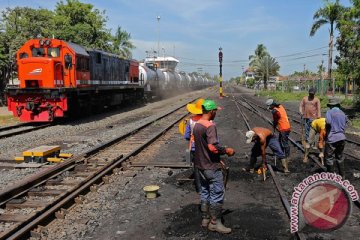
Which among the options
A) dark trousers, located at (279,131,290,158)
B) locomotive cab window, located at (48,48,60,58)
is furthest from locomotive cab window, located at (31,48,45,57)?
dark trousers, located at (279,131,290,158)

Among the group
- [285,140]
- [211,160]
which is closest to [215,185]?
[211,160]

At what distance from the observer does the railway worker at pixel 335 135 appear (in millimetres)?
7754

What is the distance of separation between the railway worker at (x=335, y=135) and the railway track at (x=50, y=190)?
452cm

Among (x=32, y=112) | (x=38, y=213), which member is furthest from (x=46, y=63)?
(x=38, y=213)

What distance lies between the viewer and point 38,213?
5848 millimetres

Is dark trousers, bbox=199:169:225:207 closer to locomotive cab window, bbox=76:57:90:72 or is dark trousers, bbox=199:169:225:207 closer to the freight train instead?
the freight train

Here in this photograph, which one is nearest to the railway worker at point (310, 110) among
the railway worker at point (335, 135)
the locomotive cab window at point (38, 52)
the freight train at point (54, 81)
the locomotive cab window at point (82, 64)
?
the railway worker at point (335, 135)

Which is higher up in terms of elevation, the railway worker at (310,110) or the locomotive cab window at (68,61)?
the locomotive cab window at (68,61)

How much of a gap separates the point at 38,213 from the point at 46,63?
43.7 ft

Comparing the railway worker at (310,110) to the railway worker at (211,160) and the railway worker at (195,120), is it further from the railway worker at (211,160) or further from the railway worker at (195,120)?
the railway worker at (211,160)

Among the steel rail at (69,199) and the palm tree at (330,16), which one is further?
the palm tree at (330,16)

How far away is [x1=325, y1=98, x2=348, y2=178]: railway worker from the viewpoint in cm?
775

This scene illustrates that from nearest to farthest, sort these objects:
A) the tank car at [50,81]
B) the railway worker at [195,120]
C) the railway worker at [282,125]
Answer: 1. the railway worker at [195,120]
2. the railway worker at [282,125]
3. the tank car at [50,81]

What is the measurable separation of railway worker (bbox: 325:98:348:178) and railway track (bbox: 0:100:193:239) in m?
4.52
